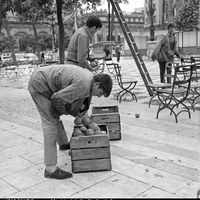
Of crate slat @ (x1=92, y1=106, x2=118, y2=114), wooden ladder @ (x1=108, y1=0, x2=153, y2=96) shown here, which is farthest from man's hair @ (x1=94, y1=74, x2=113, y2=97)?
wooden ladder @ (x1=108, y1=0, x2=153, y2=96)

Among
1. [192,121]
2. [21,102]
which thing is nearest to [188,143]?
Answer: [192,121]

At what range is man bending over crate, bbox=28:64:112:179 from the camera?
10.9 feet

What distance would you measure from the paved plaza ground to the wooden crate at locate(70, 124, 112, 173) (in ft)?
0.26

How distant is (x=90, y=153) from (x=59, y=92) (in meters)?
0.89

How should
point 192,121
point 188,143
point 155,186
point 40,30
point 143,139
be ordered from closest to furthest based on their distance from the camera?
point 155,186 → point 188,143 → point 143,139 → point 192,121 → point 40,30

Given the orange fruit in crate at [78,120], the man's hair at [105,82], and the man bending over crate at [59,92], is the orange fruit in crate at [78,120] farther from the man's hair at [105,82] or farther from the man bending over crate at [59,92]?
the man's hair at [105,82]

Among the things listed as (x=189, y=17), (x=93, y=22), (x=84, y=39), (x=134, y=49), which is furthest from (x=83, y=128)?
(x=189, y=17)

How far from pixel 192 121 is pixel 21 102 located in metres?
5.16

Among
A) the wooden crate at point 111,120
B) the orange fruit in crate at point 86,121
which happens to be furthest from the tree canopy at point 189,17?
the orange fruit in crate at point 86,121

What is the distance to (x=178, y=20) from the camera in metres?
38.9

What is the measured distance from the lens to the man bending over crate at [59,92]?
10.9 ft

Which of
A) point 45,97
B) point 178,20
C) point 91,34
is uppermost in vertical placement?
point 178,20

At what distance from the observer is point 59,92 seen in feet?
10.9

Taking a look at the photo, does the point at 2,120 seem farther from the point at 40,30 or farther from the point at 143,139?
the point at 40,30
